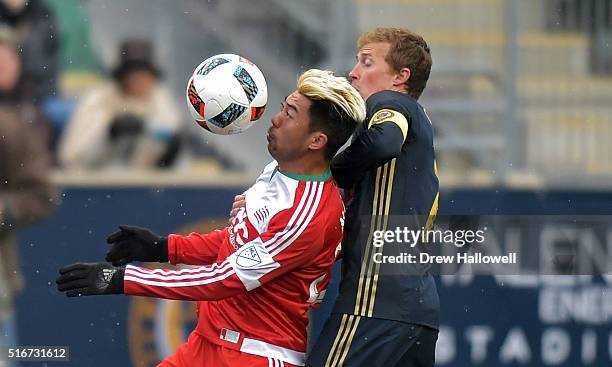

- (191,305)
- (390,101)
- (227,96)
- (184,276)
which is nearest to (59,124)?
(191,305)

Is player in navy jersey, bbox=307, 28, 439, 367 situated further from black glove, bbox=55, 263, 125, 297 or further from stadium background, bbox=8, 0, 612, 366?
stadium background, bbox=8, 0, 612, 366

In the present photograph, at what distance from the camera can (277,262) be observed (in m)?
4.10

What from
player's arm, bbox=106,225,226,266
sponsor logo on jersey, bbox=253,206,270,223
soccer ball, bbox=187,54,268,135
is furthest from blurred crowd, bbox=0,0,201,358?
sponsor logo on jersey, bbox=253,206,270,223

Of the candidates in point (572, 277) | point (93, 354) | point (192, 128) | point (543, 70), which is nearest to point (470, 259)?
point (572, 277)

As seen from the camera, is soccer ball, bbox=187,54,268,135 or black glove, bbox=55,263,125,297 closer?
black glove, bbox=55,263,125,297

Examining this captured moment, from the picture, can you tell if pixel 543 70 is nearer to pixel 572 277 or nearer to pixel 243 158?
pixel 572 277

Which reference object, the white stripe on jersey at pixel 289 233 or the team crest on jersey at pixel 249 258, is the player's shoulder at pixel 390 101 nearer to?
the white stripe on jersey at pixel 289 233

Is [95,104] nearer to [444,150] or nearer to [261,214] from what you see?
[444,150]

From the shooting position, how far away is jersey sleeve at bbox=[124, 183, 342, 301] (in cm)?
410

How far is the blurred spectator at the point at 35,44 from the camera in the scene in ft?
21.8

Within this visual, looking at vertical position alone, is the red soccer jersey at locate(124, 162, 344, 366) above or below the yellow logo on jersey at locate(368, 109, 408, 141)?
below

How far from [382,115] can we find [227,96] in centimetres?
59

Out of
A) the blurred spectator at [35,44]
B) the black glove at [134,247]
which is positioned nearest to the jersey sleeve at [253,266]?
the black glove at [134,247]

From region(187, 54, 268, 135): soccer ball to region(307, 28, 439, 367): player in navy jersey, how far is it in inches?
15.5
